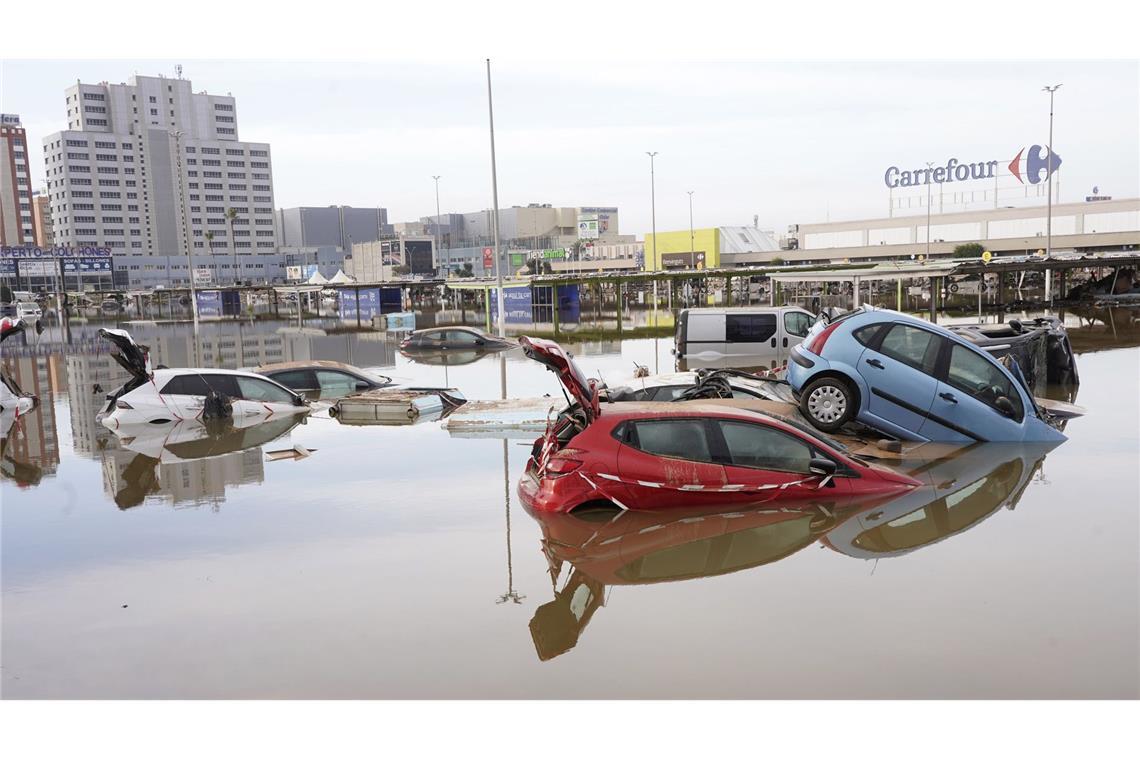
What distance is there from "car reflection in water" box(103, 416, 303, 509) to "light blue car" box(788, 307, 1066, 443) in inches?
305

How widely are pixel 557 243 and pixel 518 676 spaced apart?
532 ft

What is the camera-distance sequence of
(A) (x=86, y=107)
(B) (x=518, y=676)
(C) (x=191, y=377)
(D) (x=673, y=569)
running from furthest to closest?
(A) (x=86, y=107) < (C) (x=191, y=377) < (D) (x=673, y=569) < (B) (x=518, y=676)

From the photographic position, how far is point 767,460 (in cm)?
879

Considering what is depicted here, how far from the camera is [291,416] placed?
15492 millimetres

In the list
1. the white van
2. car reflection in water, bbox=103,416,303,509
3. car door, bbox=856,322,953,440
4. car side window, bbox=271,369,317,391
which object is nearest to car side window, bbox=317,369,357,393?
car side window, bbox=271,369,317,391

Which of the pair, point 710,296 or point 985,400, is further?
point 710,296

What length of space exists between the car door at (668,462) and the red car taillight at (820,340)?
3.61 metres

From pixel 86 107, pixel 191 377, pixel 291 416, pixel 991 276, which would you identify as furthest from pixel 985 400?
pixel 86 107

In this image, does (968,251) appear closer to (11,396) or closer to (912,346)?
(912,346)

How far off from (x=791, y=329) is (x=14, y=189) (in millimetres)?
173285

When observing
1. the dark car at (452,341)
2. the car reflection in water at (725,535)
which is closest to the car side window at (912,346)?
the car reflection in water at (725,535)

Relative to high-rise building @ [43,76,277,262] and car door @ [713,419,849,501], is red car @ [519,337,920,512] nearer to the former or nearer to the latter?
car door @ [713,419,849,501]

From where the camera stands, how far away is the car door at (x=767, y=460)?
8.70m

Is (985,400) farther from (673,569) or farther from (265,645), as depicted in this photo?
(265,645)
